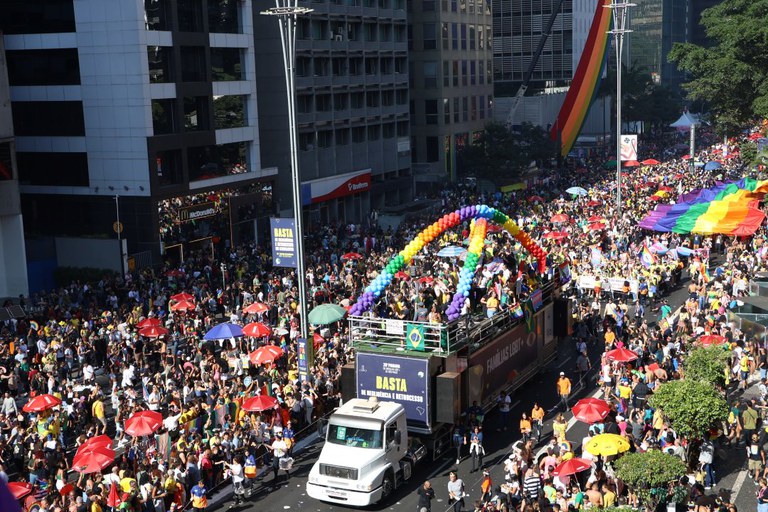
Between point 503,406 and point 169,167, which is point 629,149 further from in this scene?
point 503,406

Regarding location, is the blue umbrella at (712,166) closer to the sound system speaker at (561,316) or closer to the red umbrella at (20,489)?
the sound system speaker at (561,316)

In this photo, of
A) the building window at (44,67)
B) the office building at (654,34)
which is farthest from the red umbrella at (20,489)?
the office building at (654,34)

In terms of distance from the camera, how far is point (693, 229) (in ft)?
157

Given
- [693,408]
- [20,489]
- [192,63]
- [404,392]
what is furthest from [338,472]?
[192,63]

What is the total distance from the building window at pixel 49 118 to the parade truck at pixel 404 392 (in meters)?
34.4

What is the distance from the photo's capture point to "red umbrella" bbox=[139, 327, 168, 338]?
3375cm

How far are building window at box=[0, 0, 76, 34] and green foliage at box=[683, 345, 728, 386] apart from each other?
4104 cm

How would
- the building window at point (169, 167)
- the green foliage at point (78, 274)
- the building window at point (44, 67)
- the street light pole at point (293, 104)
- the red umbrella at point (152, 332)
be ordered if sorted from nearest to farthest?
the street light pole at point (293, 104) < the red umbrella at point (152, 332) < the green foliage at point (78, 274) < the building window at point (169, 167) < the building window at point (44, 67)

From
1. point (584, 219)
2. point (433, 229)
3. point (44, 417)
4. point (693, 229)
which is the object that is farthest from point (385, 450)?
point (584, 219)

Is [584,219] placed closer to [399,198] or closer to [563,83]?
[399,198]

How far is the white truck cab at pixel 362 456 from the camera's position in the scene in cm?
2291

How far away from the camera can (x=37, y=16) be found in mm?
55531

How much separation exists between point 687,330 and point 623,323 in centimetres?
292

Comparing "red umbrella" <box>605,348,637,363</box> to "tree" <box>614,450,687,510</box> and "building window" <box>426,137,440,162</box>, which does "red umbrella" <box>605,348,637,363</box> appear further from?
"building window" <box>426,137,440,162</box>
